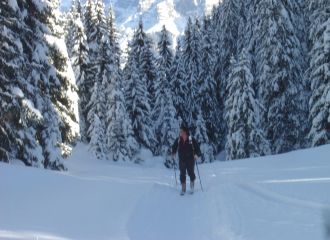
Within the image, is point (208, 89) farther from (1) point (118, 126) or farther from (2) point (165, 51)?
(1) point (118, 126)

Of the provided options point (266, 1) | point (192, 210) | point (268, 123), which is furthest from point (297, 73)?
point (192, 210)

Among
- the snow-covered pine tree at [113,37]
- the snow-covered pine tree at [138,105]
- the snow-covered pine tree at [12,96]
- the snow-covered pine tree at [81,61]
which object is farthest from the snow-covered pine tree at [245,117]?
the snow-covered pine tree at [81,61]

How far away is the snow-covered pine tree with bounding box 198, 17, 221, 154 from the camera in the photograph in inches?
1189

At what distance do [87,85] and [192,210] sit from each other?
999 inches

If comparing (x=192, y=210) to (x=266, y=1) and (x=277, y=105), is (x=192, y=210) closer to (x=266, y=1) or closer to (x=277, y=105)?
(x=277, y=105)

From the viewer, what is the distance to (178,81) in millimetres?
29734

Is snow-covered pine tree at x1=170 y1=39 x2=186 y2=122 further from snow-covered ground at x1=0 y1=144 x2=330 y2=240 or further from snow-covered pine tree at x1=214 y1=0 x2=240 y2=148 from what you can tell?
snow-covered ground at x1=0 y1=144 x2=330 y2=240

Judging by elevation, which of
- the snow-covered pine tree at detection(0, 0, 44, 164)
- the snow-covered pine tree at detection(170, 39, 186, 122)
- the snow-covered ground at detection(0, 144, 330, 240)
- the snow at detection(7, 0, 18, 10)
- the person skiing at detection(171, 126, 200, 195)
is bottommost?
the snow-covered ground at detection(0, 144, 330, 240)

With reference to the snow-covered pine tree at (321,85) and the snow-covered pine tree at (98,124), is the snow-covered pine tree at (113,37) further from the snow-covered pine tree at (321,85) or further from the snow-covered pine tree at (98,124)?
the snow-covered pine tree at (321,85)

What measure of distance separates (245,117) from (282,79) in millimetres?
4326

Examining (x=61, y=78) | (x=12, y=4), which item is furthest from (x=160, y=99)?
(x=12, y=4)

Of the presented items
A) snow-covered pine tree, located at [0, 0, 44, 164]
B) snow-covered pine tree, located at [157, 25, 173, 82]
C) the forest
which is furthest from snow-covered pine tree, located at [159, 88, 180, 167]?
snow-covered pine tree, located at [0, 0, 44, 164]

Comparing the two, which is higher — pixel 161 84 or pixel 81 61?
pixel 81 61

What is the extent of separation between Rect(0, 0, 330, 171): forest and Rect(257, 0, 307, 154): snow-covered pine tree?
0.08m
